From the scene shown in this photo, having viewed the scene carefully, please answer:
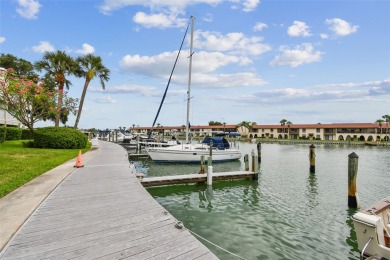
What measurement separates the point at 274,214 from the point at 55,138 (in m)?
24.0

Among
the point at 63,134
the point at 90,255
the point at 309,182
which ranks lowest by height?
the point at 309,182

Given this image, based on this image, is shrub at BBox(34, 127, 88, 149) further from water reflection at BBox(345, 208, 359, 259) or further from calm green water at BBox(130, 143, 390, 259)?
water reflection at BBox(345, 208, 359, 259)

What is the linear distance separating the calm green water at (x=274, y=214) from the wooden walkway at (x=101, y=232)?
2.23 metres

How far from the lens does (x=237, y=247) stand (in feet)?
25.2

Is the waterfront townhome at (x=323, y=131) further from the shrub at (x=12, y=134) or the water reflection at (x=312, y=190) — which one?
the water reflection at (x=312, y=190)

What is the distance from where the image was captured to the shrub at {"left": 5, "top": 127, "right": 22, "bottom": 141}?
33553mm

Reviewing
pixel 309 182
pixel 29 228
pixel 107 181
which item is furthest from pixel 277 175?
pixel 29 228

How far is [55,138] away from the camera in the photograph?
88.9 ft

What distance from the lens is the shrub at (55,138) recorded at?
27000mm

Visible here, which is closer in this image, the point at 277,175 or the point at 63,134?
the point at 277,175

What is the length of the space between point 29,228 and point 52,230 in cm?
55

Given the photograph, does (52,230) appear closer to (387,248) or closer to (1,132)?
(387,248)

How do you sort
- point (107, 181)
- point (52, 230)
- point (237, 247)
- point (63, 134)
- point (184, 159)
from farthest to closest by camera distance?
point (63, 134)
point (184, 159)
point (107, 181)
point (237, 247)
point (52, 230)

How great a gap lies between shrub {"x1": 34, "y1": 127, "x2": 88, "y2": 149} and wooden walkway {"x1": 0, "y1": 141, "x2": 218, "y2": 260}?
67.3 feet
